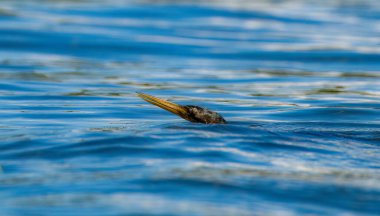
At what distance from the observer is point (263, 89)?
1185cm

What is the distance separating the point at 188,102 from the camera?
422 inches

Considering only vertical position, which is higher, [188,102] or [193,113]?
[188,102]

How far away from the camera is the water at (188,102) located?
5.84m

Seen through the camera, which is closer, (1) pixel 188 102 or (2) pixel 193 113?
(2) pixel 193 113

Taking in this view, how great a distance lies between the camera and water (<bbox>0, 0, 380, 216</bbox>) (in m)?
5.84

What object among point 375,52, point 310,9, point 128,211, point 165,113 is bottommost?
point 128,211

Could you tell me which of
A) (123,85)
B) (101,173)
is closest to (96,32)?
(123,85)

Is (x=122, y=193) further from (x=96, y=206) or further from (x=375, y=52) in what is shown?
(x=375, y=52)

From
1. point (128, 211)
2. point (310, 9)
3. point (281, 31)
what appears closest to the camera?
point (128, 211)

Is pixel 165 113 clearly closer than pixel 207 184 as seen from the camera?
No

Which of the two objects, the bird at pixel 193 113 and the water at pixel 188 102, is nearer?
the water at pixel 188 102

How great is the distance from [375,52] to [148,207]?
10403 millimetres

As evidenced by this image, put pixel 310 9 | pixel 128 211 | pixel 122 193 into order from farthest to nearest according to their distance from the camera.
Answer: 1. pixel 310 9
2. pixel 122 193
3. pixel 128 211

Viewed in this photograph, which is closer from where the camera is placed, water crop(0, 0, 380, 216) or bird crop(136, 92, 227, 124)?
water crop(0, 0, 380, 216)
